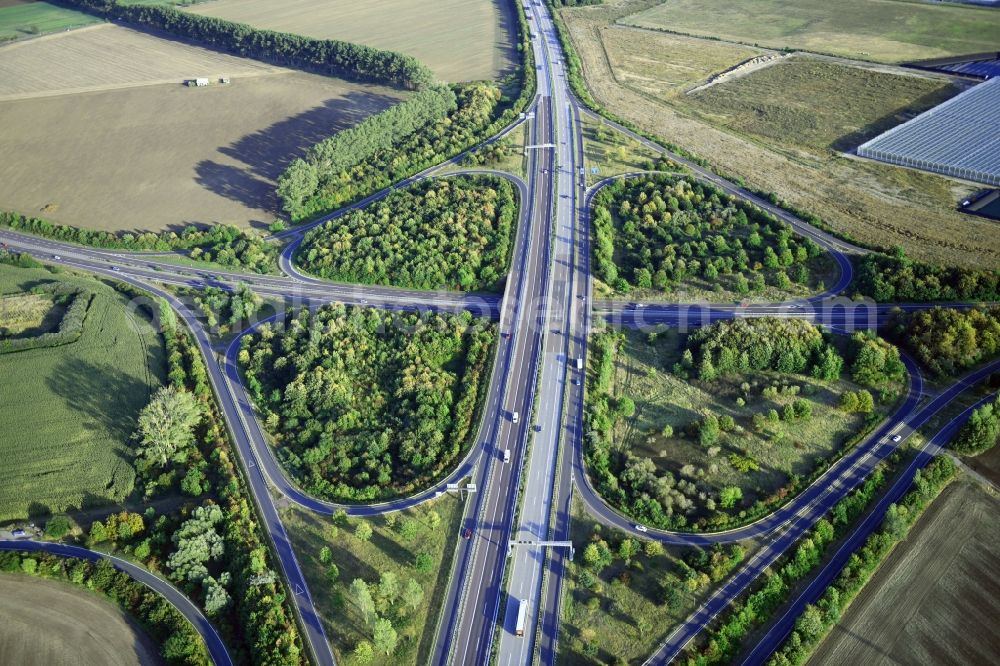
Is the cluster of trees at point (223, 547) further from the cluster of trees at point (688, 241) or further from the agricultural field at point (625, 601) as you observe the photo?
the cluster of trees at point (688, 241)

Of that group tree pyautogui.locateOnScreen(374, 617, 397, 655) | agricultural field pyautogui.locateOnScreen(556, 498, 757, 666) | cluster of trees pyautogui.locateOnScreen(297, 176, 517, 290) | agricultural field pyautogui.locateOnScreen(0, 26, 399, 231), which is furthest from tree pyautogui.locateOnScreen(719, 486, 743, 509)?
agricultural field pyautogui.locateOnScreen(0, 26, 399, 231)

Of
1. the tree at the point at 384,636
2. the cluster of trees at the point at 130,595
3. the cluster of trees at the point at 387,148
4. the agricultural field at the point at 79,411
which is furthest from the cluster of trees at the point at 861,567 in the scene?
the cluster of trees at the point at 387,148

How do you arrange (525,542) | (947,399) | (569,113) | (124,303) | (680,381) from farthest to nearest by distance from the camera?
1. (569,113)
2. (124,303)
3. (680,381)
4. (947,399)
5. (525,542)

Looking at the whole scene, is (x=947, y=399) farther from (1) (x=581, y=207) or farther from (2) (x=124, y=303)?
(2) (x=124, y=303)

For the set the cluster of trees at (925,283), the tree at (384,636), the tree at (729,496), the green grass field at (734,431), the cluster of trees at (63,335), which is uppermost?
the cluster of trees at (925,283)

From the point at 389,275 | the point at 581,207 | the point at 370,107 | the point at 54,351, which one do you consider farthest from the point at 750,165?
the point at 54,351

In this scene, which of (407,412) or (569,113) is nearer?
(407,412)

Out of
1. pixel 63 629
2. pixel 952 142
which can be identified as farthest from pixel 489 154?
pixel 63 629
